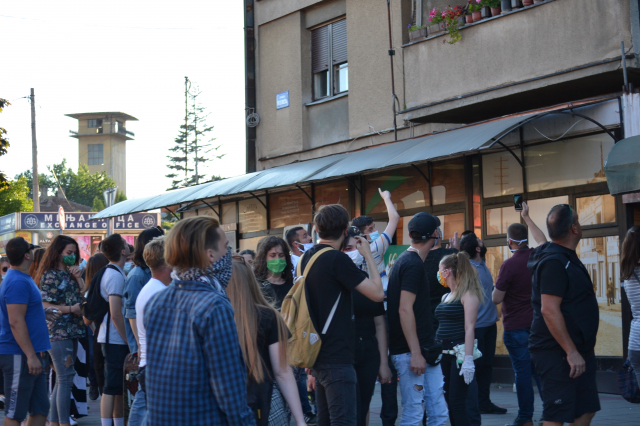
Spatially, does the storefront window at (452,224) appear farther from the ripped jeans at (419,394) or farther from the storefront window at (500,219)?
the ripped jeans at (419,394)

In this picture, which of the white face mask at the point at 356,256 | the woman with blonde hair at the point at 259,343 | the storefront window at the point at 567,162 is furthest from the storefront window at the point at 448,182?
the woman with blonde hair at the point at 259,343

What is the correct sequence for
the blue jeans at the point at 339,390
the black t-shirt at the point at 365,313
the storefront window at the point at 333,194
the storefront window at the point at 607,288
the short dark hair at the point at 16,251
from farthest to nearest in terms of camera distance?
1. the storefront window at the point at 333,194
2. the storefront window at the point at 607,288
3. the short dark hair at the point at 16,251
4. the black t-shirt at the point at 365,313
5. the blue jeans at the point at 339,390

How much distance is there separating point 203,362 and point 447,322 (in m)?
4.06

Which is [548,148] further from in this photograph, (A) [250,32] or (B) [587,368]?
(A) [250,32]

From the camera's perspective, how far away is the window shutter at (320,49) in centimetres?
1659

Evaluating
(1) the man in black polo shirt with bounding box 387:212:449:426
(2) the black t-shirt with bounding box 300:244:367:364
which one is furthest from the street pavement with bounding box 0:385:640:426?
(2) the black t-shirt with bounding box 300:244:367:364

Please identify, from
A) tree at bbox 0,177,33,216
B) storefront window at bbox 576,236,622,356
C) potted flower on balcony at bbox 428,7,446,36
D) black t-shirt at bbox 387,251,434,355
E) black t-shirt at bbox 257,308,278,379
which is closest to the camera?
black t-shirt at bbox 257,308,278,379

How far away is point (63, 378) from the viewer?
7.65 m

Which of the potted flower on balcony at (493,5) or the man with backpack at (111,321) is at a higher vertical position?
the potted flower on balcony at (493,5)

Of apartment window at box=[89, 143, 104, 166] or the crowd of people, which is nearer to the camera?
the crowd of people

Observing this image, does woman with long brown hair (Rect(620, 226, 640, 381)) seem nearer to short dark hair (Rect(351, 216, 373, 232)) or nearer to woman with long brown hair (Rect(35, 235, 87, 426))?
short dark hair (Rect(351, 216, 373, 232))

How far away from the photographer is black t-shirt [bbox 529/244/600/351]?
5.21 meters

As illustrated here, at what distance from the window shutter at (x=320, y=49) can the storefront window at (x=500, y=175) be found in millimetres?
5525

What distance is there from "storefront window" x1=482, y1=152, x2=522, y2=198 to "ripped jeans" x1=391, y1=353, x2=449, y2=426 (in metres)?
6.36
